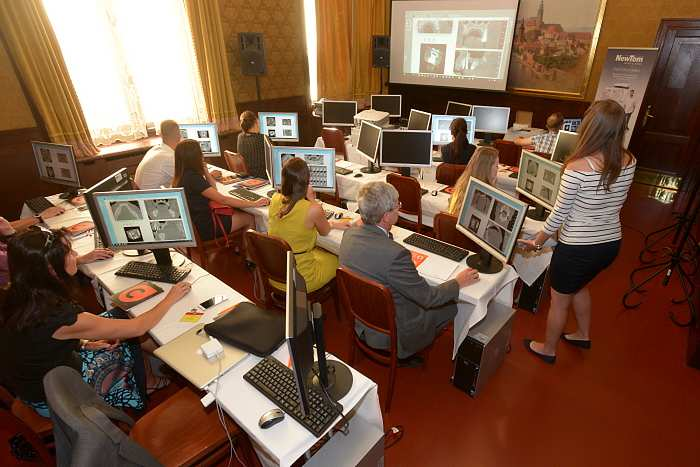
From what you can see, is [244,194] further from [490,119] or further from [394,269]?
[490,119]

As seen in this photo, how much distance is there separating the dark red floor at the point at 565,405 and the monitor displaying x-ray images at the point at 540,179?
1.00m

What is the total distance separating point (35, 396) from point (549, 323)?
289 centimetres

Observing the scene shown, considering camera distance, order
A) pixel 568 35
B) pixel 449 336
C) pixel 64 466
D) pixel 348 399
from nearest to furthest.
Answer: pixel 64 466 → pixel 348 399 → pixel 449 336 → pixel 568 35

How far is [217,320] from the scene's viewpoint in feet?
6.11

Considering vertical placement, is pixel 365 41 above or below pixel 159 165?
above

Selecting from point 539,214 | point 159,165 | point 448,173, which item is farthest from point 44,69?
point 539,214

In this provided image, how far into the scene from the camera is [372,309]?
6.70ft

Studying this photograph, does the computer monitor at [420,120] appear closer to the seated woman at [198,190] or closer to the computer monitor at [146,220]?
the seated woman at [198,190]

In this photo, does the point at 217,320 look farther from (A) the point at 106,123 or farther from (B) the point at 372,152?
(A) the point at 106,123

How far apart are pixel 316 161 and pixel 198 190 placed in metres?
1.08

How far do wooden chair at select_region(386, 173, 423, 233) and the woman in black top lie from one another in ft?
2.88

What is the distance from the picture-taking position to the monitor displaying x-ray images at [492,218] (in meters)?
Result: 2.05

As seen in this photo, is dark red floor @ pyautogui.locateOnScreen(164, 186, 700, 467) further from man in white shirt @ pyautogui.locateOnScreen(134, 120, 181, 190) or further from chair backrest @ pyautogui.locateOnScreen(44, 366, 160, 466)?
man in white shirt @ pyautogui.locateOnScreen(134, 120, 181, 190)

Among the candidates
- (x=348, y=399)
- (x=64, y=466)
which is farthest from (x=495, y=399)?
(x=64, y=466)
